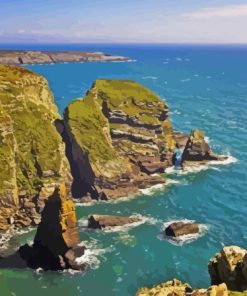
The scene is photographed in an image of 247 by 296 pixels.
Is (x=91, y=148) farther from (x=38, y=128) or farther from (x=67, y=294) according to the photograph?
(x=67, y=294)

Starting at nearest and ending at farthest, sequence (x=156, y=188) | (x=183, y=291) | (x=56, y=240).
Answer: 1. (x=183, y=291)
2. (x=56, y=240)
3. (x=156, y=188)

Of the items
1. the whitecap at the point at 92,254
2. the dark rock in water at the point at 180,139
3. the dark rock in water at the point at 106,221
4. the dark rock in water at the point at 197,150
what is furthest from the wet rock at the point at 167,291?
the dark rock in water at the point at 180,139

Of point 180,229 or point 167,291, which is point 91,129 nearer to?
point 180,229

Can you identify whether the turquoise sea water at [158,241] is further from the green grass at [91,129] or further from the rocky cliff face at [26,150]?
the green grass at [91,129]

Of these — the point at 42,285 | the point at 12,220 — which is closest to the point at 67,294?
the point at 42,285

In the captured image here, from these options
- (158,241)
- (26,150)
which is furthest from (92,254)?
(26,150)

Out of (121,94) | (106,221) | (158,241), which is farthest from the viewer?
(121,94)
